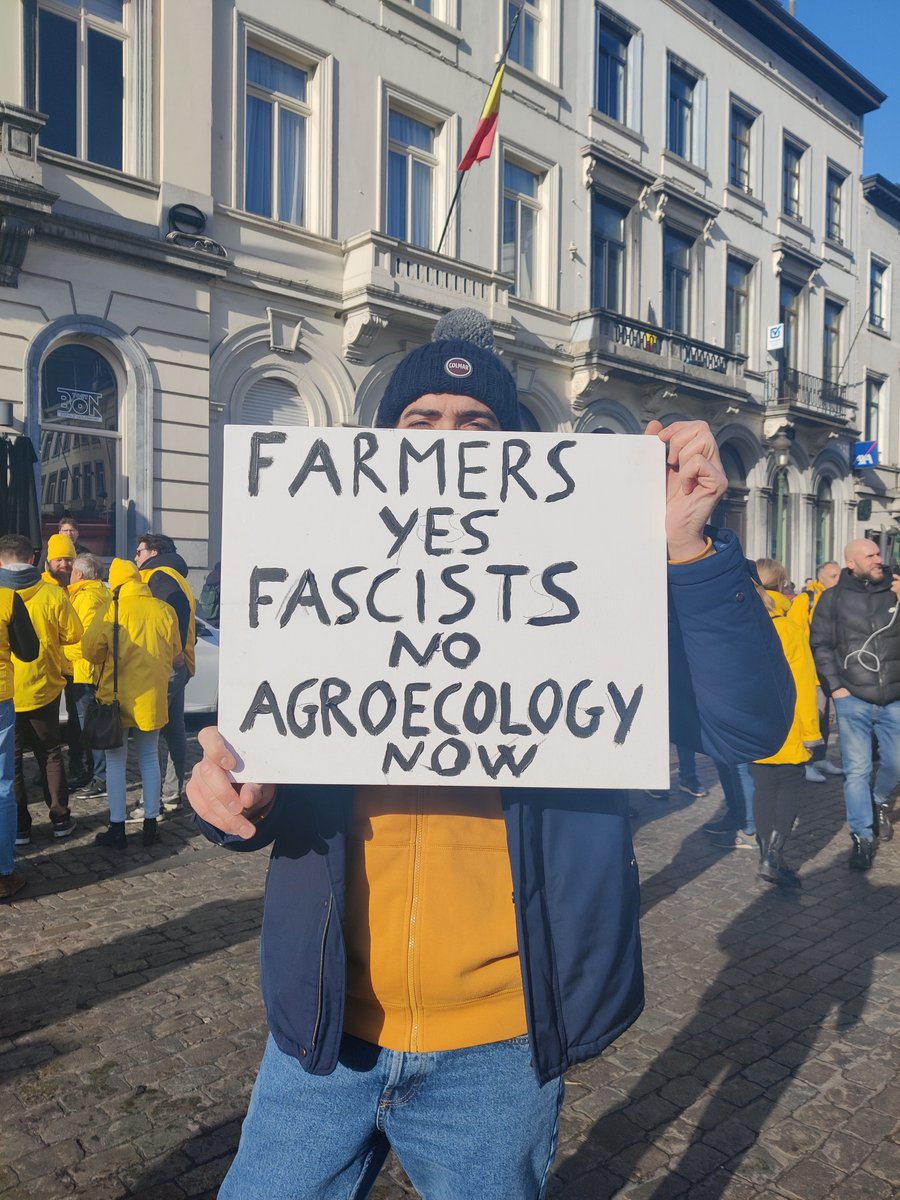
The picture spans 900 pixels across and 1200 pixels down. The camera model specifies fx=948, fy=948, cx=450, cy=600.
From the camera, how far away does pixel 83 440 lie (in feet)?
38.3

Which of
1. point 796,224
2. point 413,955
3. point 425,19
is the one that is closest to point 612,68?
point 425,19

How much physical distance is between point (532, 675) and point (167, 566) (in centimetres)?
565

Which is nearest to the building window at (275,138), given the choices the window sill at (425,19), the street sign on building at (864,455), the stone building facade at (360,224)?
the stone building facade at (360,224)

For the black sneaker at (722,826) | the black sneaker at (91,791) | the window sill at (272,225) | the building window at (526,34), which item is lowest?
the black sneaker at (722,826)

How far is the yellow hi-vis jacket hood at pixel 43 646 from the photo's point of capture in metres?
5.83

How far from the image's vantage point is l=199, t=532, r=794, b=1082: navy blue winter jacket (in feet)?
4.83

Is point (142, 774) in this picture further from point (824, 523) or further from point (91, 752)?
point (824, 523)

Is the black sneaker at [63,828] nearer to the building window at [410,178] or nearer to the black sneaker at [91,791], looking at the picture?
the black sneaker at [91,791]

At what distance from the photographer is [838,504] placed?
26016 mm

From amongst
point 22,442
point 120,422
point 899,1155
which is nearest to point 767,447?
point 120,422

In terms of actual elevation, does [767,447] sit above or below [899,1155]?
above

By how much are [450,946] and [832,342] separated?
28.3 meters

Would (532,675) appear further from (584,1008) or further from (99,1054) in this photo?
(99,1054)

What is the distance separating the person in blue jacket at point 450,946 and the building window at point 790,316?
80.2 feet
